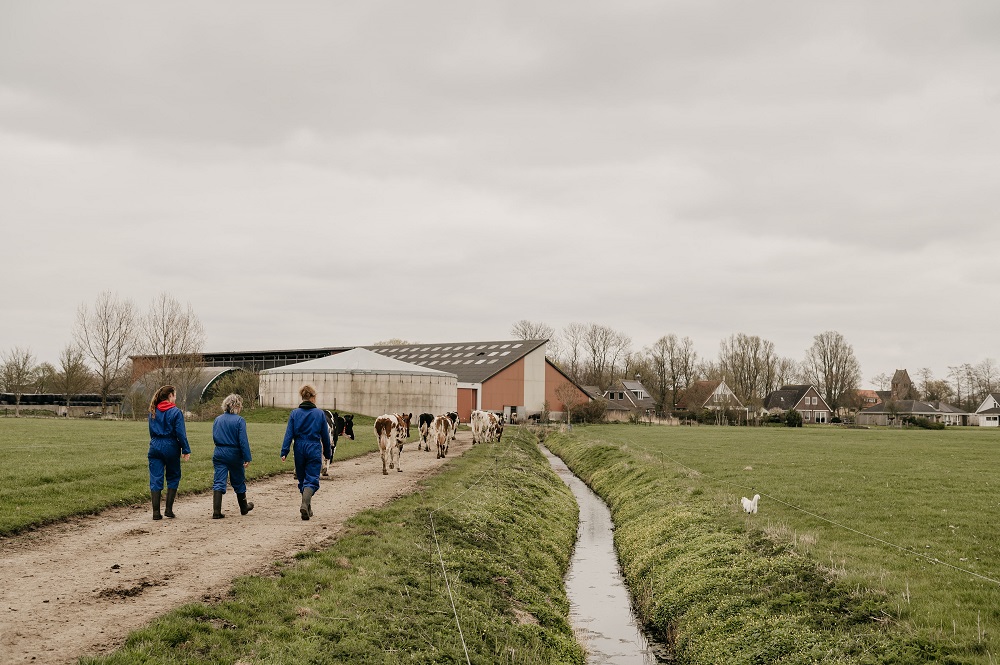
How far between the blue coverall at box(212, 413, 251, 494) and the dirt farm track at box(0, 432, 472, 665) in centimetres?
65

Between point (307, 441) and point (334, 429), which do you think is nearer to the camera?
point (307, 441)

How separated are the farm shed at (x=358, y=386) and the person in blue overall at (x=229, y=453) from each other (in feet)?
154

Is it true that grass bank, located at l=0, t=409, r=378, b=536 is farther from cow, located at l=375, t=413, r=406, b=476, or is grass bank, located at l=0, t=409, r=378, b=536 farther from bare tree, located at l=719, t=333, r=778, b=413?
bare tree, located at l=719, t=333, r=778, b=413

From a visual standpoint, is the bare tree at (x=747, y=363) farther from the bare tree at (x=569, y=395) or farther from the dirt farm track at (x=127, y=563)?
the dirt farm track at (x=127, y=563)

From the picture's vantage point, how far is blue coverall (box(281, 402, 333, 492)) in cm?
1331

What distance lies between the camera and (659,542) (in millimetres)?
15453

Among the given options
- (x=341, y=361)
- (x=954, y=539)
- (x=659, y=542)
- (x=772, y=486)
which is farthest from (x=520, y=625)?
(x=341, y=361)

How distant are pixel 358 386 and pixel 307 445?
48.9 m

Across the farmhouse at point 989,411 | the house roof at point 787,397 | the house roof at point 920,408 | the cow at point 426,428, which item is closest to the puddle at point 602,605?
the cow at point 426,428

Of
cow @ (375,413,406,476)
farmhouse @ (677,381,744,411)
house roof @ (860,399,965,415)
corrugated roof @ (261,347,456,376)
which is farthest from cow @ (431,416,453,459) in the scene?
house roof @ (860,399,965,415)

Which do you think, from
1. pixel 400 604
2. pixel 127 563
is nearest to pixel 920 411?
pixel 400 604

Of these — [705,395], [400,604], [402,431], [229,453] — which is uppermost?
[705,395]

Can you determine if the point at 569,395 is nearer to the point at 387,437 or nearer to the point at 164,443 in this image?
the point at 387,437

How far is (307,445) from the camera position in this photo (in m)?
13.4
